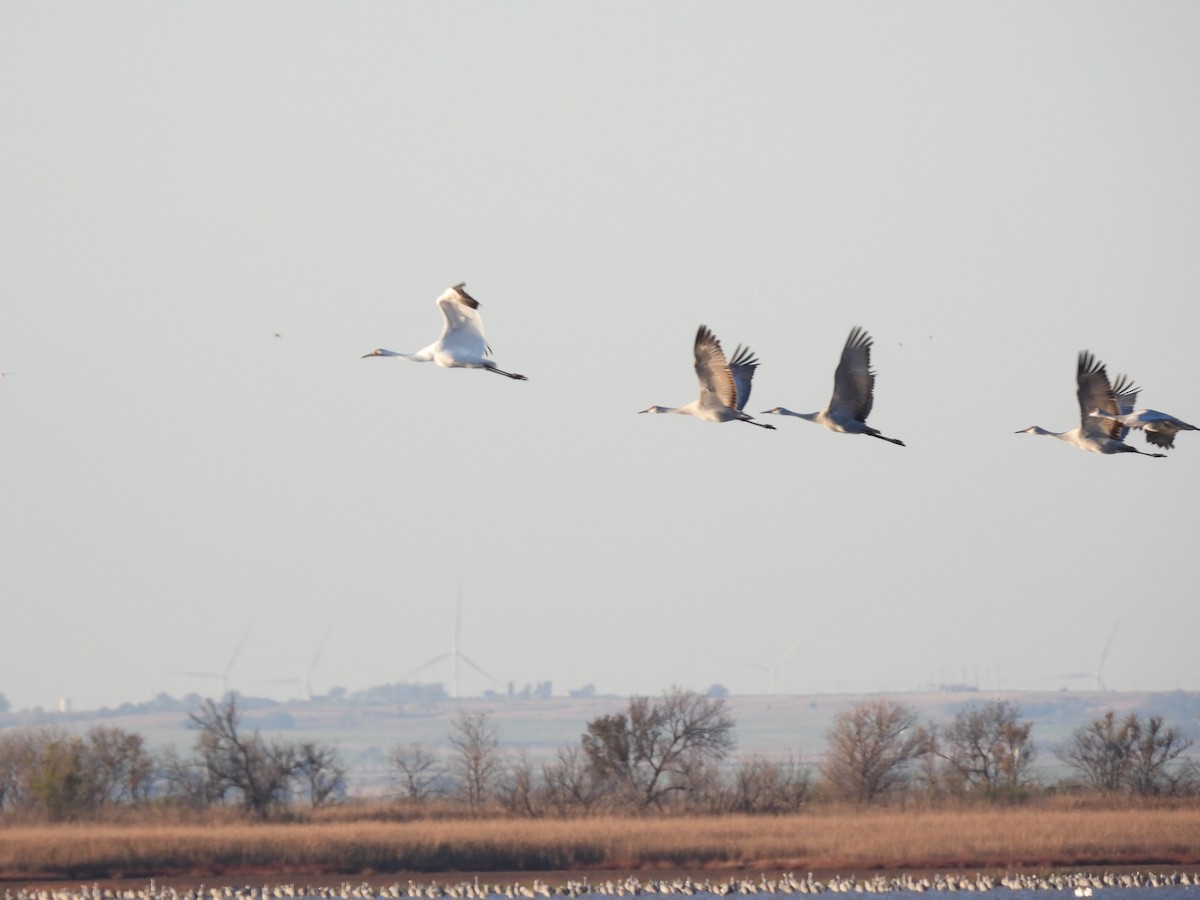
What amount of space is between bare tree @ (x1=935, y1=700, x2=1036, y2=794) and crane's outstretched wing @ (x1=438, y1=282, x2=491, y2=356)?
3671 centimetres

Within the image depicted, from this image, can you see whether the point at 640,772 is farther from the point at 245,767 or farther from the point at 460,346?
the point at 460,346

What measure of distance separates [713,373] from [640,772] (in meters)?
37.6

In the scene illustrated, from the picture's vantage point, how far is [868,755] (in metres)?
68.4

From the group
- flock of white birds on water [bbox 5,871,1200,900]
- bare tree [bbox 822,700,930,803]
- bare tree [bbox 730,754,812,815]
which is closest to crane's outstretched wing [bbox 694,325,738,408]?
flock of white birds on water [bbox 5,871,1200,900]

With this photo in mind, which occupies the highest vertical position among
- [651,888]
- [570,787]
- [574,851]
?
[570,787]

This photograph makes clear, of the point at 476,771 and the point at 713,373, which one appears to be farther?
the point at 476,771

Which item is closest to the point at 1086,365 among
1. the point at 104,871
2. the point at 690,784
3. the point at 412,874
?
the point at 412,874

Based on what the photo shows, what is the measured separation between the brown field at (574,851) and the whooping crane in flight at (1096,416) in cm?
2036

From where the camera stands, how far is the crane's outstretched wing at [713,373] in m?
32.6

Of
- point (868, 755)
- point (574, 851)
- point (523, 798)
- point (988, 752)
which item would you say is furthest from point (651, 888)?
point (988, 752)

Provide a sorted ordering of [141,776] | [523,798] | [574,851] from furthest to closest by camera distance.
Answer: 1. [141,776]
2. [523,798]
3. [574,851]

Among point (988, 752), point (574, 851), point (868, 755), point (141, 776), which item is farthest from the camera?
point (988, 752)

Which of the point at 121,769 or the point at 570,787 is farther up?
the point at 121,769

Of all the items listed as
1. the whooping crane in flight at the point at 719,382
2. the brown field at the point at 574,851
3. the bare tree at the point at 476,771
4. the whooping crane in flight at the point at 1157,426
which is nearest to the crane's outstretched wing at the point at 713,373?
the whooping crane in flight at the point at 719,382
